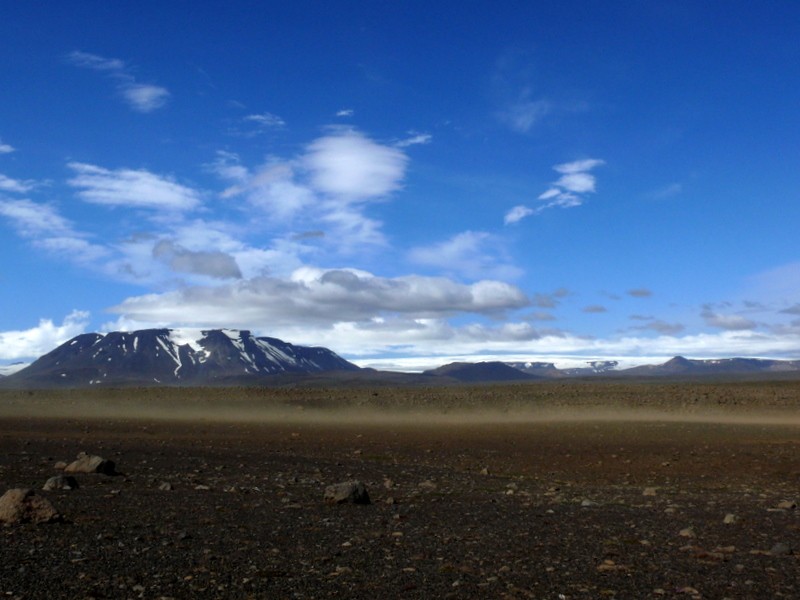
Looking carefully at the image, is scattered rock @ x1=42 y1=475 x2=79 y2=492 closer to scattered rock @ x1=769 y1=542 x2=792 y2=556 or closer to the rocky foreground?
the rocky foreground

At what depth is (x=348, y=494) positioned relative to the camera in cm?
1173

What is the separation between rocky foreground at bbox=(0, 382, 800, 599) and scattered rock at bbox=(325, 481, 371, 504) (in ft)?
0.16

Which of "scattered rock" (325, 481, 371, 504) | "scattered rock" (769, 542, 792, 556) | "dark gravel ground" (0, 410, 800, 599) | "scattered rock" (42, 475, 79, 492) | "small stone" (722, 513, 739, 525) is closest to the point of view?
"dark gravel ground" (0, 410, 800, 599)

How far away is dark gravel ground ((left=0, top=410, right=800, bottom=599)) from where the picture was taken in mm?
7047

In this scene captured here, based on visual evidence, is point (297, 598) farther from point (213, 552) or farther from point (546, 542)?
point (546, 542)

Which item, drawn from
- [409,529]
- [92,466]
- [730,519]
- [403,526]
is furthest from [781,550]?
[92,466]

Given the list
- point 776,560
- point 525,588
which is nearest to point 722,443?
point 776,560

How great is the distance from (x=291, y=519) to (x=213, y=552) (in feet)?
7.46

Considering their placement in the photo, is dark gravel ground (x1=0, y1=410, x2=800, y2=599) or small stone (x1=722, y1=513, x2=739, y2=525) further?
small stone (x1=722, y1=513, x2=739, y2=525)

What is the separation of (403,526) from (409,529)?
232 mm

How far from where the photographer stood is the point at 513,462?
1981 cm

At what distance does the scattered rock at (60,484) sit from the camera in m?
12.3

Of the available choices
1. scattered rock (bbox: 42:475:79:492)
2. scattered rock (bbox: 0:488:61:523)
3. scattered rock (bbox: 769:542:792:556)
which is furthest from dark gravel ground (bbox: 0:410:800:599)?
scattered rock (bbox: 42:475:79:492)

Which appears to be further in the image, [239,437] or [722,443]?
[239,437]
